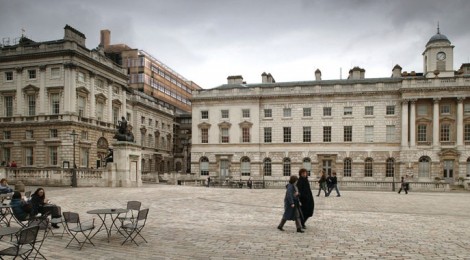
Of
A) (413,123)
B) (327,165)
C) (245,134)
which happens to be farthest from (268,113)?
(413,123)

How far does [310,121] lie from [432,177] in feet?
54.8

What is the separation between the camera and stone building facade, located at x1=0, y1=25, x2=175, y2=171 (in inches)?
1718

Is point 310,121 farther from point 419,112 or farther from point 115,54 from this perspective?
point 115,54

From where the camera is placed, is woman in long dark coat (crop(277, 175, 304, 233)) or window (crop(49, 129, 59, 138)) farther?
window (crop(49, 129, 59, 138))

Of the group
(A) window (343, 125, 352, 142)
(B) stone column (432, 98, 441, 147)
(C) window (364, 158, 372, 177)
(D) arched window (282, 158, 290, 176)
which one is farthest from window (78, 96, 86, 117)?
(B) stone column (432, 98, 441, 147)

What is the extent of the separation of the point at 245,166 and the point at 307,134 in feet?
32.0

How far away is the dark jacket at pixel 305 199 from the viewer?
12.3 metres

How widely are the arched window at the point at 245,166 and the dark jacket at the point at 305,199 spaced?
41213mm

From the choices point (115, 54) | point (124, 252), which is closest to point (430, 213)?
point (124, 252)

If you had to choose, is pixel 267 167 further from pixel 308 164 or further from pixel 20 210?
pixel 20 210

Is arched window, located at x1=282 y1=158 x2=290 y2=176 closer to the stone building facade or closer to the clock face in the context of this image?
the stone building facade

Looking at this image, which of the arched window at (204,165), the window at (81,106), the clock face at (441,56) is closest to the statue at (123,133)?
→ the window at (81,106)

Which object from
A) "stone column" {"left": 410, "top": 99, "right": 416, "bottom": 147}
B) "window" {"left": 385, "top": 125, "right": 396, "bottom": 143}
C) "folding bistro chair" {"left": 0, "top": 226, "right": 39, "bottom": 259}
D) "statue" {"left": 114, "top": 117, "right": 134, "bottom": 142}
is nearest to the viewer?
"folding bistro chair" {"left": 0, "top": 226, "right": 39, "bottom": 259}

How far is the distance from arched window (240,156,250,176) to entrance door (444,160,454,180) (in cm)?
2530
